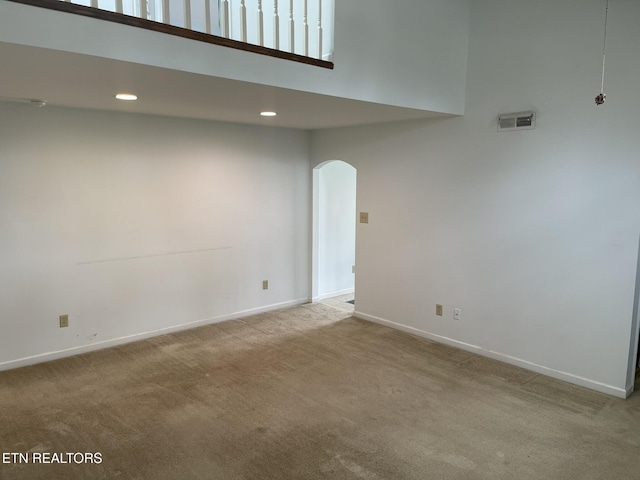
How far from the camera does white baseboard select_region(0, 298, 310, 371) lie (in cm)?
388

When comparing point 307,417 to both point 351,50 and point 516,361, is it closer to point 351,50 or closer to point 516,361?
point 516,361

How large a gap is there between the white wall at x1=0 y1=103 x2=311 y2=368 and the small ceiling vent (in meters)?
2.49

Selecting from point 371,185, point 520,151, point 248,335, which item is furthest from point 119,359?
point 520,151

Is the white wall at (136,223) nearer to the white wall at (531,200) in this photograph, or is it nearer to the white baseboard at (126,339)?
the white baseboard at (126,339)

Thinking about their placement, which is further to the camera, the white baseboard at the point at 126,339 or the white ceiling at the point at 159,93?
the white baseboard at the point at 126,339

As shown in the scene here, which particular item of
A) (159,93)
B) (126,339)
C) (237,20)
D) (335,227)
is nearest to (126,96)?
(159,93)

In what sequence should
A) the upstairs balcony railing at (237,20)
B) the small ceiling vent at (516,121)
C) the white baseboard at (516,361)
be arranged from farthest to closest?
1. the small ceiling vent at (516,121)
2. the white baseboard at (516,361)
3. the upstairs balcony railing at (237,20)

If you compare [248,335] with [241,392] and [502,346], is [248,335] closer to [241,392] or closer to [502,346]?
[241,392]

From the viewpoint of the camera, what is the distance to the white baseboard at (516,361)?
3.47 m

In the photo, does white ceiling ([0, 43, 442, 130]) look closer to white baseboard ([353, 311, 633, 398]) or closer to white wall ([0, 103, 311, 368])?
white wall ([0, 103, 311, 368])

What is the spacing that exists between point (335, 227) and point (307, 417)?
11.1 ft

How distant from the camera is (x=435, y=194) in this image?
4.46 meters

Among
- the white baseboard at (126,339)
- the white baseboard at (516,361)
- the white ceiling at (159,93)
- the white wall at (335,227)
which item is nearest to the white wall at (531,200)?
the white baseboard at (516,361)

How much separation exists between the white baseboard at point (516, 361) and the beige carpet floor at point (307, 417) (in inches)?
2.8
